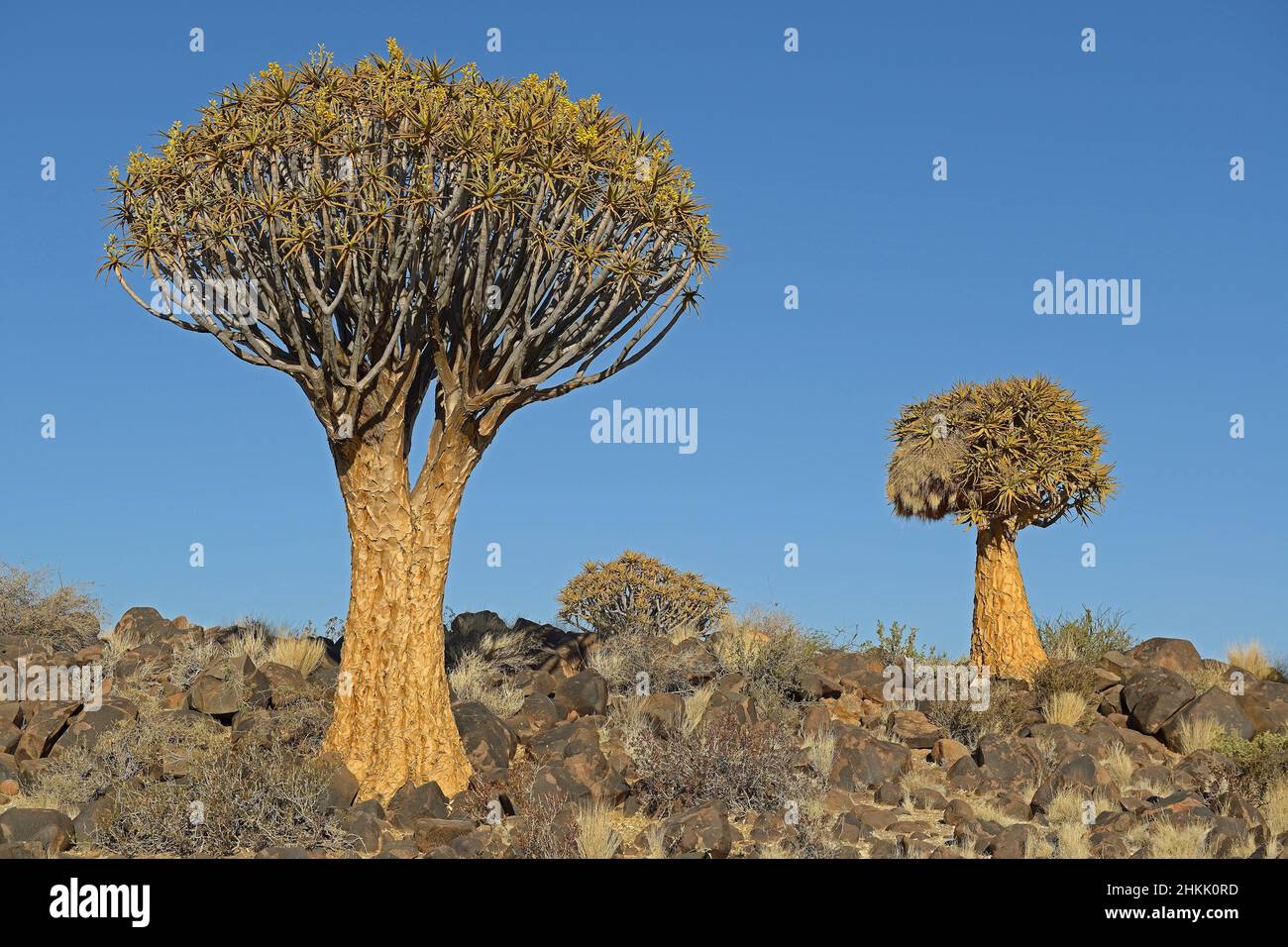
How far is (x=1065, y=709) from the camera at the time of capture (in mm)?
14625

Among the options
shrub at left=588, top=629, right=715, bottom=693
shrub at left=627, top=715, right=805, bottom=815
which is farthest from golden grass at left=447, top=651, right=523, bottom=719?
shrub at left=627, top=715, right=805, bottom=815

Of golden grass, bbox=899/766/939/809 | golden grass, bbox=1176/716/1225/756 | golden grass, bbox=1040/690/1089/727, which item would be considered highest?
golden grass, bbox=1040/690/1089/727

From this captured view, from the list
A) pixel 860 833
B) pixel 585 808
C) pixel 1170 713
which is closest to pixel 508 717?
pixel 585 808

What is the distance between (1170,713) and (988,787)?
366 cm

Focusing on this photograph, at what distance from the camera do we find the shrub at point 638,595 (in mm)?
20531

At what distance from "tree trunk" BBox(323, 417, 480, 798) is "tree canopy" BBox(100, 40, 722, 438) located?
0.51 meters

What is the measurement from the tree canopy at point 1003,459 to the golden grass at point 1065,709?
8.75 feet

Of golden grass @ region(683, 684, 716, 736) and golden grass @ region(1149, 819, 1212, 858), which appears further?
golden grass @ region(683, 684, 716, 736)

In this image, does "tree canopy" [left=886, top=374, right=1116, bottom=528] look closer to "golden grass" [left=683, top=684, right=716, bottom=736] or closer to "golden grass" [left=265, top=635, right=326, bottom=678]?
"golden grass" [left=683, top=684, right=716, bottom=736]

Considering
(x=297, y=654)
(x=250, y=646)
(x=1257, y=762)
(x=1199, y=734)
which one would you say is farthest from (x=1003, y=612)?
(x=250, y=646)

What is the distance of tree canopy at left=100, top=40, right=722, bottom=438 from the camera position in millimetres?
10375

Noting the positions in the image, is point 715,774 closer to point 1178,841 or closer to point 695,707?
point 695,707

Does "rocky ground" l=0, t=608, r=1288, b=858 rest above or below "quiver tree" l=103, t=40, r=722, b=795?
below
